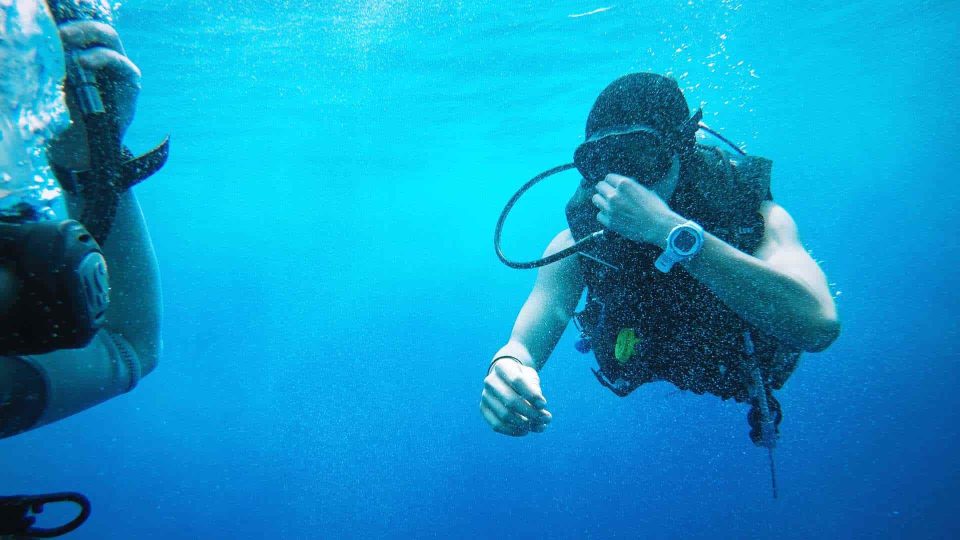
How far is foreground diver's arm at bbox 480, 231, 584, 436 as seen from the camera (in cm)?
192

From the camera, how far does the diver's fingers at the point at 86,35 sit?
145 centimetres

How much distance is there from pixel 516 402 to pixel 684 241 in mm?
1089

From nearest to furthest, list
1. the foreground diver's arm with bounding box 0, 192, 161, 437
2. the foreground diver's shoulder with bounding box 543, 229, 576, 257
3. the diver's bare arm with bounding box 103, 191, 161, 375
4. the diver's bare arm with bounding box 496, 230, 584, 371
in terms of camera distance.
Result: 1. the foreground diver's arm with bounding box 0, 192, 161, 437
2. the diver's bare arm with bounding box 103, 191, 161, 375
3. the diver's bare arm with bounding box 496, 230, 584, 371
4. the foreground diver's shoulder with bounding box 543, 229, 576, 257

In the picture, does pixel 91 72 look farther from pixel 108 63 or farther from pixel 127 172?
pixel 127 172

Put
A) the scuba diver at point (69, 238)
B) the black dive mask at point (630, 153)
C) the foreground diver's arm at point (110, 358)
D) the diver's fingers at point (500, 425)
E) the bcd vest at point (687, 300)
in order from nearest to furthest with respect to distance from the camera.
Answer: the scuba diver at point (69, 238) → the foreground diver's arm at point (110, 358) → the diver's fingers at point (500, 425) → the black dive mask at point (630, 153) → the bcd vest at point (687, 300)

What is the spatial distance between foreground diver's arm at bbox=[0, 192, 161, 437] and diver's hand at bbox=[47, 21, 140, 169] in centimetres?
35

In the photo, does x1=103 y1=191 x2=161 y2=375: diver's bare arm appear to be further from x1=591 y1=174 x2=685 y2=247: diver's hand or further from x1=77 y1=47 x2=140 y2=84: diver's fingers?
x1=591 y1=174 x2=685 y2=247: diver's hand

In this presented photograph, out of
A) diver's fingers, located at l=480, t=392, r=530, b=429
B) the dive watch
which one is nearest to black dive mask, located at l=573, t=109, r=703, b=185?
the dive watch

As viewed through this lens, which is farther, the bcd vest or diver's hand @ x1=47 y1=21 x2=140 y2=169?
the bcd vest

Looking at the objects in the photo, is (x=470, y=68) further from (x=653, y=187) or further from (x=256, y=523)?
(x=256, y=523)

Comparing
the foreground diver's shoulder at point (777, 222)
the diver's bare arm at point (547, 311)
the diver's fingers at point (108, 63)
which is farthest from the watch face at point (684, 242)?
the diver's fingers at point (108, 63)

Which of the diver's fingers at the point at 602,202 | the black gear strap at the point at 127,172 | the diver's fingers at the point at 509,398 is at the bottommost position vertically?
the diver's fingers at the point at 509,398

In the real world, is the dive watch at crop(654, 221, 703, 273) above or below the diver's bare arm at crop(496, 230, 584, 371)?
above

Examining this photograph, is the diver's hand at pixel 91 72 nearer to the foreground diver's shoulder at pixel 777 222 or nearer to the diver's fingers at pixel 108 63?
the diver's fingers at pixel 108 63
